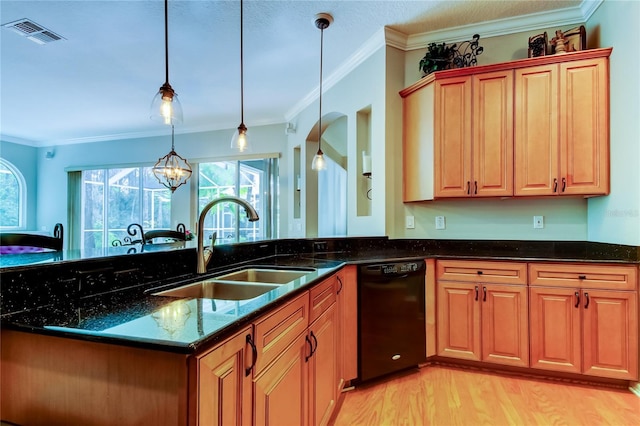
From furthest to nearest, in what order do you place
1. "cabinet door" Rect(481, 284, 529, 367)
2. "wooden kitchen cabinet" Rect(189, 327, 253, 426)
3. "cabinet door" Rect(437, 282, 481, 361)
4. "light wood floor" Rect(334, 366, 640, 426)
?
1. "cabinet door" Rect(437, 282, 481, 361)
2. "cabinet door" Rect(481, 284, 529, 367)
3. "light wood floor" Rect(334, 366, 640, 426)
4. "wooden kitchen cabinet" Rect(189, 327, 253, 426)

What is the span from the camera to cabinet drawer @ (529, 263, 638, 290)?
6.77 feet

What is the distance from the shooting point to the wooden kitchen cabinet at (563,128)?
2.33 metres

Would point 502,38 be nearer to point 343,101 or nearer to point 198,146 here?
point 343,101

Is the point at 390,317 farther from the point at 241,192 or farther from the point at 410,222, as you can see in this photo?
the point at 241,192

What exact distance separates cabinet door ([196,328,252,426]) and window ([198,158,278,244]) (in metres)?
4.11

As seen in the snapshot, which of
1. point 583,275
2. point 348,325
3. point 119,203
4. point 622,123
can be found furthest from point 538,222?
point 119,203

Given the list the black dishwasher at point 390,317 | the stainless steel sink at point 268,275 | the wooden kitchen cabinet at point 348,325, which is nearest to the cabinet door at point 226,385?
the stainless steel sink at point 268,275

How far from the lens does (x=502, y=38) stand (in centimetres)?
274

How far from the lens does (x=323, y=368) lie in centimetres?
163

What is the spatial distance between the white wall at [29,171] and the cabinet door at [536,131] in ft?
24.8

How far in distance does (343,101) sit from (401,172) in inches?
40.4

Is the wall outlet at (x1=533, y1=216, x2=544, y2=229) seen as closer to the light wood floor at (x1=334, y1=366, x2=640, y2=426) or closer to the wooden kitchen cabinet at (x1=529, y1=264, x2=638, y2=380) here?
the wooden kitchen cabinet at (x1=529, y1=264, x2=638, y2=380)

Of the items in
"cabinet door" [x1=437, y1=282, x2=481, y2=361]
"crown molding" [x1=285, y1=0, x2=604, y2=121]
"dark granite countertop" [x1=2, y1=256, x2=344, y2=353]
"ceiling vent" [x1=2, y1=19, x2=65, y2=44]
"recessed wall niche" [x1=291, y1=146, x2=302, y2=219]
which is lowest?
"cabinet door" [x1=437, y1=282, x2=481, y2=361]

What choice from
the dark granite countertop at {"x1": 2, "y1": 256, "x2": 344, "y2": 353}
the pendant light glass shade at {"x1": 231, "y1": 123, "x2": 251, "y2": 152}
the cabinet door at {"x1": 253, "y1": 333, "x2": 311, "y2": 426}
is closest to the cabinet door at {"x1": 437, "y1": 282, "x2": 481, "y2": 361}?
the cabinet door at {"x1": 253, "y1": 333, "x2": 311, "y2": 426}
